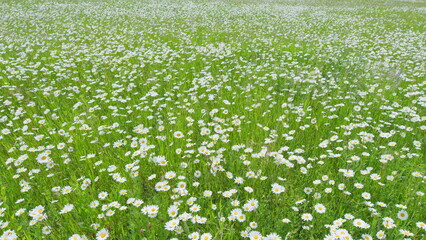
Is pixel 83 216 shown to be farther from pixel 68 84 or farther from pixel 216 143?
pixel 68 84

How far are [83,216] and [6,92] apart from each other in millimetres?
4666

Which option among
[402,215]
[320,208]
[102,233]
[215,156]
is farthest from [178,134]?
[402,215]

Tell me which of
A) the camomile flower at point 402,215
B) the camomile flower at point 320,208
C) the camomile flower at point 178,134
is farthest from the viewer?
the camomile flower at point 178,134

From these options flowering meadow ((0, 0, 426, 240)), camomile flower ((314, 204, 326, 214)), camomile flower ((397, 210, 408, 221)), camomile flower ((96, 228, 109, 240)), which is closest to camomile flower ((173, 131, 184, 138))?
flowering meadow ((0, 0, 426, 240))

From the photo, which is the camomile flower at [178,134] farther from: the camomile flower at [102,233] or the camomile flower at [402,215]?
the camomile flower at [402,215]

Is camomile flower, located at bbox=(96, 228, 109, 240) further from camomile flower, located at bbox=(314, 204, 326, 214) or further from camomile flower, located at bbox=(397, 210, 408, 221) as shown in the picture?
camomile flower, located at bbox=(397, 210, 408, 221)

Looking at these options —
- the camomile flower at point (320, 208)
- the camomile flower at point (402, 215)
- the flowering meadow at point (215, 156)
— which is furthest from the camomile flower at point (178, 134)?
the camomile flower at point (402, 215)

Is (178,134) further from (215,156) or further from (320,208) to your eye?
(320,208)

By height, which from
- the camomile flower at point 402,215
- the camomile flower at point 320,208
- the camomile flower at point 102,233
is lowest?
the camomile flower at point 102,233

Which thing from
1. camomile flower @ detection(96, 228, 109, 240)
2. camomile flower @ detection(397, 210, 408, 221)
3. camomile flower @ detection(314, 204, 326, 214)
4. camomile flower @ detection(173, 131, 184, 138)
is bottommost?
camomile flower @ detection(96, 228, 109, 240)

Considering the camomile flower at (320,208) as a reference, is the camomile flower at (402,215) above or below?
above

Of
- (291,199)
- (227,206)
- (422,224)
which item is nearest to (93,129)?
(227,206)

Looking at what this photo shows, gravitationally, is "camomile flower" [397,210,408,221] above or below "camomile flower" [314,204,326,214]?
above

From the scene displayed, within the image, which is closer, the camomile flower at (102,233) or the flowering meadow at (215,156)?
the camomile flower at (102,233)
